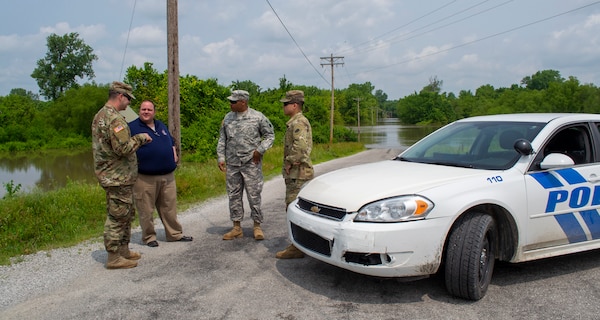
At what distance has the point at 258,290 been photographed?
4016mm

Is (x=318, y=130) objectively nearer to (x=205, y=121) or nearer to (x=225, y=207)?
(x=205, y=121)

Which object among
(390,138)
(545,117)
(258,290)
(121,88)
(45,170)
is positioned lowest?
(390,138)

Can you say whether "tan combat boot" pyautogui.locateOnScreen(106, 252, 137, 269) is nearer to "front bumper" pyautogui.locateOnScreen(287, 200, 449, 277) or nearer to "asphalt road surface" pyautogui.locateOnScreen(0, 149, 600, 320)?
"asphalt road surface" pyautogui.locateOnScreen(0, 149, 600, 320)

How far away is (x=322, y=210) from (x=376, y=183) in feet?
1.73

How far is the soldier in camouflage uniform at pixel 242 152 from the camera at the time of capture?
19.0 ft

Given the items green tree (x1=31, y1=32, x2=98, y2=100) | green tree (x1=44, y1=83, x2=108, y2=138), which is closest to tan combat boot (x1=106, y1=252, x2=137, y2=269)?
green tree (x1=44, y1=83, x2=108, y2=138)

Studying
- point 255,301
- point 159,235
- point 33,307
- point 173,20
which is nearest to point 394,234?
point 255,301

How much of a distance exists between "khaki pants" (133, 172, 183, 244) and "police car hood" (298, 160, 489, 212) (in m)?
2.23

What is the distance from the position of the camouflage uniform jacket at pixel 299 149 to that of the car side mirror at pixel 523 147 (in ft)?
7.25

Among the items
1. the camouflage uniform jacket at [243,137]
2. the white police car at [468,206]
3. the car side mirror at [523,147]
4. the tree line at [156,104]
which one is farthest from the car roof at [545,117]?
the tree line at [156,104]

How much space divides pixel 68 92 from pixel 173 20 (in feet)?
223

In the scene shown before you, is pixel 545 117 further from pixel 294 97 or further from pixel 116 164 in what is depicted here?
pixel 116 164

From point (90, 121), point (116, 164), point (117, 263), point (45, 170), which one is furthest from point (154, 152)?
point (90, 121)

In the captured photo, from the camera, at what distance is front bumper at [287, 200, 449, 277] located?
341cm
